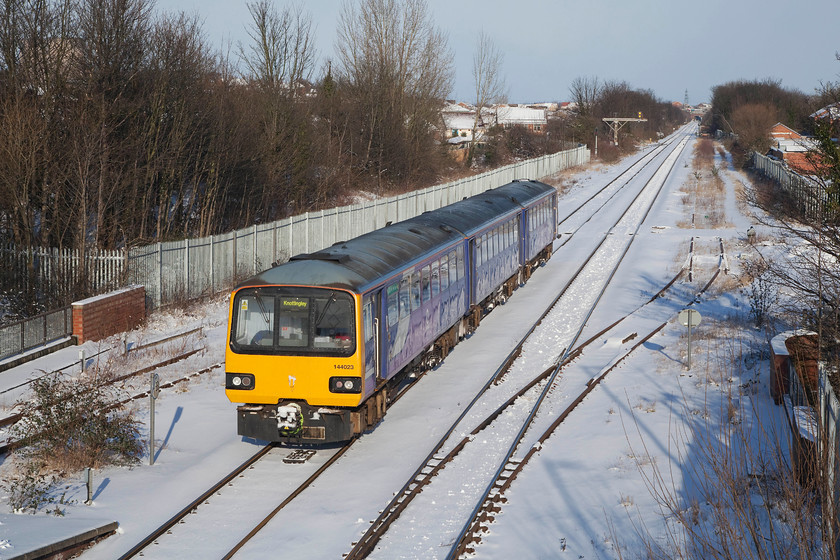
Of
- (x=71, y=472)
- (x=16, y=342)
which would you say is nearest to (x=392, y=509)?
(x=71, y=472)

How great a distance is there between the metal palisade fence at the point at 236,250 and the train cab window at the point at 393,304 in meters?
8.78

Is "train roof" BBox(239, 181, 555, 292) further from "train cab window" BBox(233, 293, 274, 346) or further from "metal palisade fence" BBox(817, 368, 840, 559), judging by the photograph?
"metal palisade fence" BBox(817, 368, 840, 559)

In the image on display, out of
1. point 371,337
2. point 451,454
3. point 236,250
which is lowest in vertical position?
point 451,454

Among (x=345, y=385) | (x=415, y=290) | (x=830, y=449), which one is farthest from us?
(x=415, y=290)

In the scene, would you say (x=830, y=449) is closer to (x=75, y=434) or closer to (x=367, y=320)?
(x=367, y=320)

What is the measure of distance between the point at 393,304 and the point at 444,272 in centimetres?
335

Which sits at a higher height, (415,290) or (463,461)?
(415,290)

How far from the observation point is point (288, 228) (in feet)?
83.8

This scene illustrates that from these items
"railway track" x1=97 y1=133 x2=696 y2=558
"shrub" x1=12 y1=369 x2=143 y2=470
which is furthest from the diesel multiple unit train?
"shrub" x1=12 y1=369 x2=143 y2=470

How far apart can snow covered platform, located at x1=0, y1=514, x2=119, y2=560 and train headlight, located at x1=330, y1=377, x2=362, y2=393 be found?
3105 mm

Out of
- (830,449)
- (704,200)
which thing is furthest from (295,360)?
(704,200)

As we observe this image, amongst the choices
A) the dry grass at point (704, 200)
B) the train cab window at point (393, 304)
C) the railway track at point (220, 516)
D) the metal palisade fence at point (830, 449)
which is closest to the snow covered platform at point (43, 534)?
the railway track at point (220, 516)

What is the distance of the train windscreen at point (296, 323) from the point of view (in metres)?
11.1

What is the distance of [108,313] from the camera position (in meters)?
17.8
